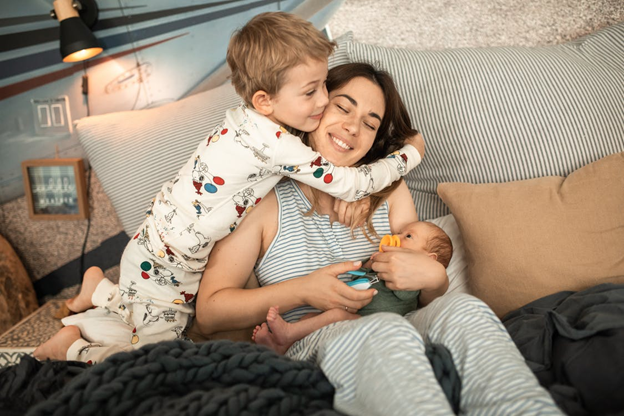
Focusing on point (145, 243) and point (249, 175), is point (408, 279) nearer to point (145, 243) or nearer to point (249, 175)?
point (249, 175)

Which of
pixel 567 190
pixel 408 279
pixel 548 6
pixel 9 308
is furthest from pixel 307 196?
pixel 9 308

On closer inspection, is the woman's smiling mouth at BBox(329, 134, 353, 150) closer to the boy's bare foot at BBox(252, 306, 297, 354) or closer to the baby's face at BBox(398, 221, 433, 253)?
the baby's face at BBox(398, 221, 433, 253)

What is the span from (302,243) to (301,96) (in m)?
0.42

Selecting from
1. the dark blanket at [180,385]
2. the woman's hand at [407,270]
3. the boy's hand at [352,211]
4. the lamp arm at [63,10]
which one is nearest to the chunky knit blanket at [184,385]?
the dark blanket at [180,385]

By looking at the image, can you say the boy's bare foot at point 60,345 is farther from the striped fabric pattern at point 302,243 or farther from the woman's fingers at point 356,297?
the woman's fingers at point 356,297

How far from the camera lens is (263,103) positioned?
124cm

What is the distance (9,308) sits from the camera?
6.31 feet

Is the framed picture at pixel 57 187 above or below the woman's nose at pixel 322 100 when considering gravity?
below

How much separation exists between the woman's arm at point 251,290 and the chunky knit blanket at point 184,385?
27cm

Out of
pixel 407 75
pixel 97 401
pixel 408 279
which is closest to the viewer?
pixel 97 401

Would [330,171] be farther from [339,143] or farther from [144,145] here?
[144,145]

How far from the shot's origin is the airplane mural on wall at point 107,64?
199cm

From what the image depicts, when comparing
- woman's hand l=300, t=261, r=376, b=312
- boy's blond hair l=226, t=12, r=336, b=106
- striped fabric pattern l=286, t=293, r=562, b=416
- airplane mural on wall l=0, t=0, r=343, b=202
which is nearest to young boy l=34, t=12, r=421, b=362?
boy's blond hair l=226, t=12, r=336, b=106

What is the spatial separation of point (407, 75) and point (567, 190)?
643mm
